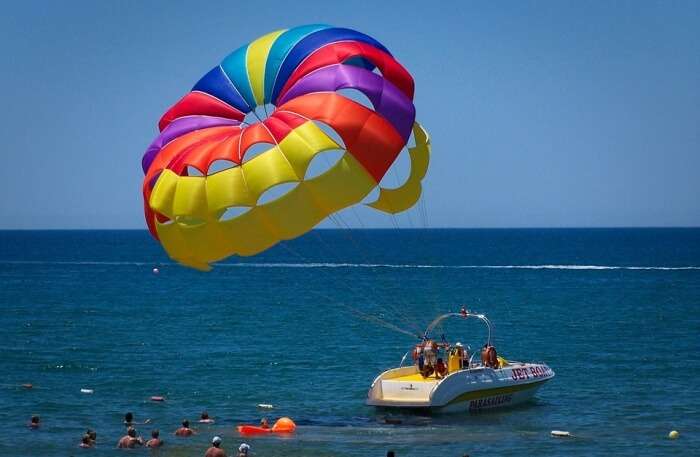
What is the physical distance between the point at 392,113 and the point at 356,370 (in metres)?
14.6

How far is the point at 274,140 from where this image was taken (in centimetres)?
2291

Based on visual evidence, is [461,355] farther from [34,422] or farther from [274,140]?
[34,422]

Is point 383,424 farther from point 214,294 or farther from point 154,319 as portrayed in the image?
point 214,294

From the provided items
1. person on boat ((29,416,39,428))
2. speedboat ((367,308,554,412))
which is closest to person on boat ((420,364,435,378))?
speedboat ((367,308,554,412))

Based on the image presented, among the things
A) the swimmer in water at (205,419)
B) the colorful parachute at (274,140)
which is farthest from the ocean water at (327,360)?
the colorful parachute at (274,140)

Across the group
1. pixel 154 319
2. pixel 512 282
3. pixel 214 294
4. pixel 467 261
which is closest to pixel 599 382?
pixel 154 319

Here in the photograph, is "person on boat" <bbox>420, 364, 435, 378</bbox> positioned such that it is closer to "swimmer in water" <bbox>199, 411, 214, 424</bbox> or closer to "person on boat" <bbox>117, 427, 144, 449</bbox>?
"swimmer in water" <bbox>199, 411, 214, 424</bbox>

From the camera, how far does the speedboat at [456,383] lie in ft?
89.1

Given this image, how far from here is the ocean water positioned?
26.0 meters

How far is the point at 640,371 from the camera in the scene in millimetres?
36531

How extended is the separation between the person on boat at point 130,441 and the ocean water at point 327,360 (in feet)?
0.96

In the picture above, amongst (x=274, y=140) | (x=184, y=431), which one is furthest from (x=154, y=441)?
(x=274, y=140)

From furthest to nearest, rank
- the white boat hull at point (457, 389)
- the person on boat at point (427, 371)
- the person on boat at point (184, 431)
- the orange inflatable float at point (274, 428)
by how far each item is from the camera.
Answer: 1. the person on boat at point (427, 371)
2. the white boat hull at point (457, 389)
3. the orange inflatable float at point (274, 428)
4. the person on boat at point (184, 431)

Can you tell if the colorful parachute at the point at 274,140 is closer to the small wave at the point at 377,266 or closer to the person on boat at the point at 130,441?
the person on boat at the point at 130,441
